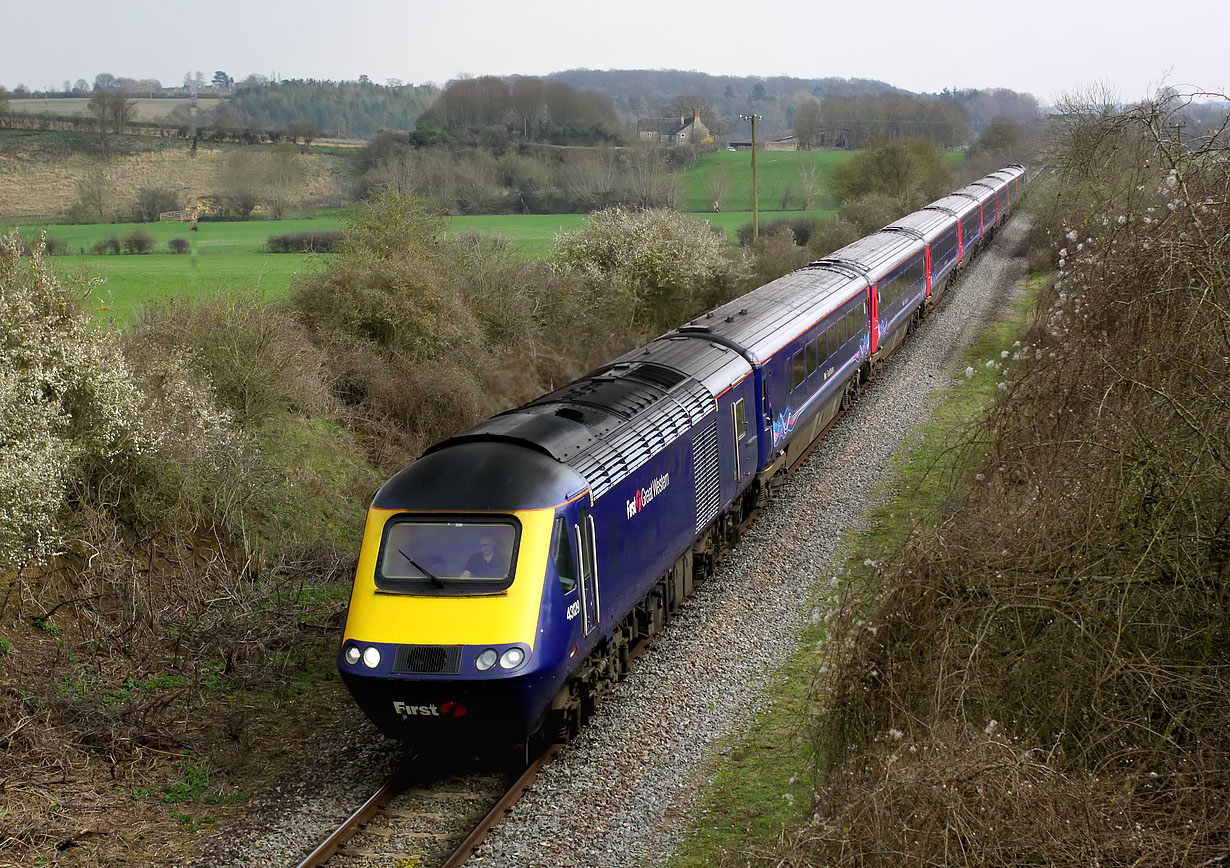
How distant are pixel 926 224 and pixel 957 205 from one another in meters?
8.75

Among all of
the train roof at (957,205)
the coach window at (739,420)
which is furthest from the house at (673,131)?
the coach window at (739,420)

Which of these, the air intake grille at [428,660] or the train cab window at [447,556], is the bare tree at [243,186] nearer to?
the train cab window at [447,556]

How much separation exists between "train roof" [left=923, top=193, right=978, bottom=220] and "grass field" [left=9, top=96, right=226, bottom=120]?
2575cm

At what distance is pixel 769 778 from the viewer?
962 cm

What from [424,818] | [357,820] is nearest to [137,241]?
[357,820]

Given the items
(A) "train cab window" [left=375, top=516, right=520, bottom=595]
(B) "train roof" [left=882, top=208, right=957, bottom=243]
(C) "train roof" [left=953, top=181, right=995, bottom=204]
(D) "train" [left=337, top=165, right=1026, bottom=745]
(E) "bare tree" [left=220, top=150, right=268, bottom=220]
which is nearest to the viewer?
(D) "train" [left=337, top=165, right=1026, bottom=745]

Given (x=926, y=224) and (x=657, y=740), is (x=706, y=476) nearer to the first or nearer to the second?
(x=657, y=740)

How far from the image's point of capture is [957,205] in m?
41.6

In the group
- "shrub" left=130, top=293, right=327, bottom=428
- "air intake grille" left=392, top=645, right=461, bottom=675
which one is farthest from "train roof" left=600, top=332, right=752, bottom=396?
"shrub" left=130, top=293, right=327, bottom=428

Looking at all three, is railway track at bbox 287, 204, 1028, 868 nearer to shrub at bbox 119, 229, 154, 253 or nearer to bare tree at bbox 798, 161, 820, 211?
shrub at bbox 119, 229, 154, 253

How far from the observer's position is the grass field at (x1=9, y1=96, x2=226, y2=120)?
950 inches

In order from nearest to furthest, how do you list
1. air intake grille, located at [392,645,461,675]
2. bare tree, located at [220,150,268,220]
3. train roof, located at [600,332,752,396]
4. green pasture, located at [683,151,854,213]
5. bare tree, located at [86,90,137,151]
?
air intake grille, located at [392,645,461,675] < train roof, located at [600,332,752,396] < bare tree, located at [220,150,268,220] < bare tree, located at [86,90,137,151] < green pasture, located at [683,151,854,213]

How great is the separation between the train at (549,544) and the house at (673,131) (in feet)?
171

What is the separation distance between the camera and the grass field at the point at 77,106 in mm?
24141
